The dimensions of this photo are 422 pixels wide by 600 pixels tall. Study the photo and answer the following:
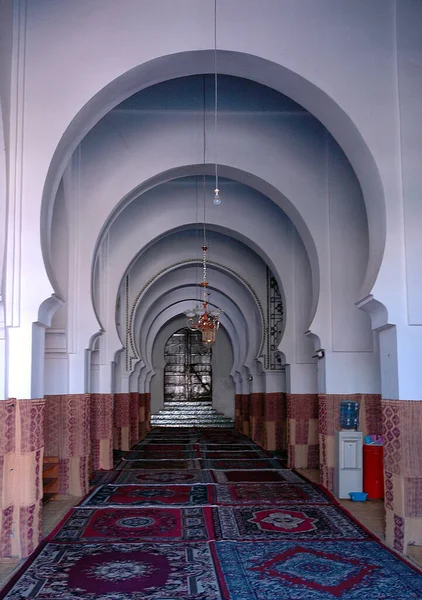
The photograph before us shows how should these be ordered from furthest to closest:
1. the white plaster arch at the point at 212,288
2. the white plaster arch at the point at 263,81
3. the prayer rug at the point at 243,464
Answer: the white plaster arch at the point at 212,288
the prayer rug at the point at 243,464
the white plaster arch at the point at 263,81

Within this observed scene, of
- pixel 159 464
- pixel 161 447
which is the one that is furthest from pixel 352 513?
pixel 161 447

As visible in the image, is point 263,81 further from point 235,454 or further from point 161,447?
point 161,447

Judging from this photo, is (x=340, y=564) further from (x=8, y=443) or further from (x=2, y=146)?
(x=2, y=146)

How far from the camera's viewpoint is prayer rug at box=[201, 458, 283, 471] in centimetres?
862

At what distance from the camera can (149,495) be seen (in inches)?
253

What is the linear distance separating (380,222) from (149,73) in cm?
183

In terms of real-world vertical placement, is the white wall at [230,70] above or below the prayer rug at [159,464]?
above

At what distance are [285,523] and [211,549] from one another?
3.10ft

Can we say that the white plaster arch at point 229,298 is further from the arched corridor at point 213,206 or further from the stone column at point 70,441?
the stone column at point 70,441

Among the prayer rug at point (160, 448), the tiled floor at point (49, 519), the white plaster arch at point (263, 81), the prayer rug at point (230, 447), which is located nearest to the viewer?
the tiled floor at point (49, 519)

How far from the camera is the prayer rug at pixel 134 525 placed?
471 centimetres

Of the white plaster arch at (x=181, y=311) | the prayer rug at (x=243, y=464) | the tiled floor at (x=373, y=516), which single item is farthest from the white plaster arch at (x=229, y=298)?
the tiled floor at (x=373, y=516)

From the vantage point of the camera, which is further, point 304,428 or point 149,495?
point 304,428

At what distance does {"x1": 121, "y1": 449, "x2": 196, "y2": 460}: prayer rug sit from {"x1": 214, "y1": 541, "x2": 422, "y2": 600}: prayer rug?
18.0ft
